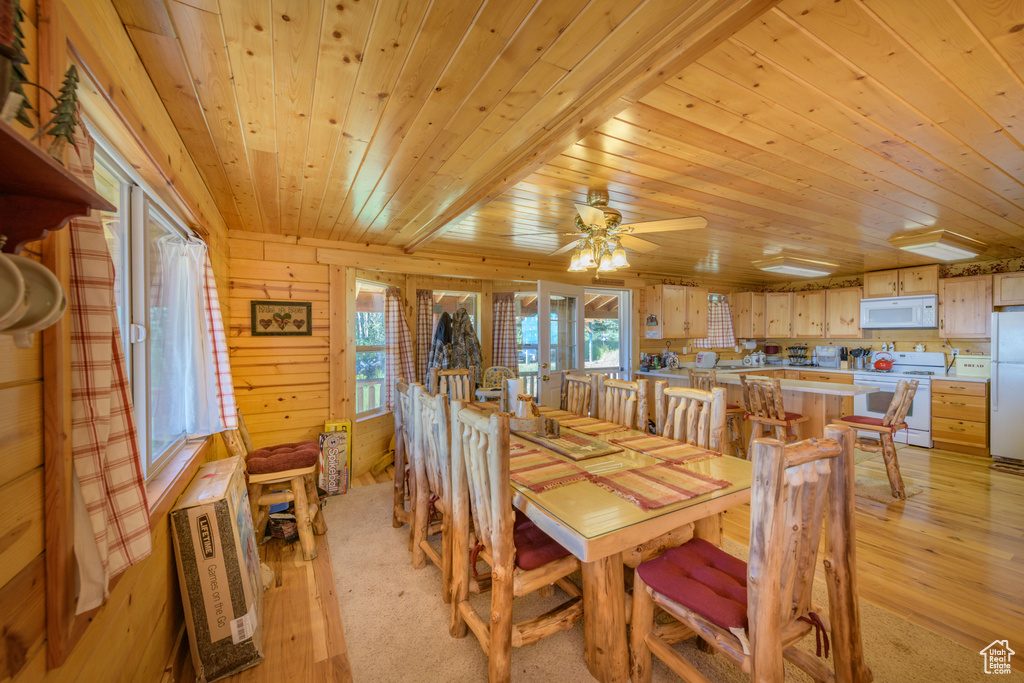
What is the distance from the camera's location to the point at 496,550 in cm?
148

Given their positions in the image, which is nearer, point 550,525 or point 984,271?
point 550,525

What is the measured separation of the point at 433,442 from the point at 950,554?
313cm

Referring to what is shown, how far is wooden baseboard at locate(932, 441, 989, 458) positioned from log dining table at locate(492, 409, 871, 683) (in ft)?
15.2

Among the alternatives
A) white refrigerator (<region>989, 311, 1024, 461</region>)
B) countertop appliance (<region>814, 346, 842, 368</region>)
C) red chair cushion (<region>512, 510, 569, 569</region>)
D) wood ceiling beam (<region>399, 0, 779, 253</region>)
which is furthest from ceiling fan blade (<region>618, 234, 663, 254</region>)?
countertop appliance (<region>814, 346, 842, 368</region>)

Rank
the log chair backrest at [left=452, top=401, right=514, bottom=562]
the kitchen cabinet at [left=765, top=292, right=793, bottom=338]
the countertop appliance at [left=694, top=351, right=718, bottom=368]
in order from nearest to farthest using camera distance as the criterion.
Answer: the log chair backrest at [left=452, top=401, right=514, bottom=562]
the countertop appliance at [left=694, top=351, right=718, bottom=368]
the kitchen cabinet at [left=765, top=292, right=793, bottom=338]

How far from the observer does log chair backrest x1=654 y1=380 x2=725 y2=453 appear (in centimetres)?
217

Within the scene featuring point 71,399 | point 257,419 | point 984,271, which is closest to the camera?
point 71,399

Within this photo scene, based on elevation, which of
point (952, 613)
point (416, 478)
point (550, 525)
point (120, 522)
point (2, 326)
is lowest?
point (952, 613)

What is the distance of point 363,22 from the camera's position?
114 centimetres

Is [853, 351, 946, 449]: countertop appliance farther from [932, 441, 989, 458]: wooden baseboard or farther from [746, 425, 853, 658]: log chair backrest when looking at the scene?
[746, 425, 853, 658]: log chair backrest

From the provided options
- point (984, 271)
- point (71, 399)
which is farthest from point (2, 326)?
point (984, 271)

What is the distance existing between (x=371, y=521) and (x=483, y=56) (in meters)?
2.93

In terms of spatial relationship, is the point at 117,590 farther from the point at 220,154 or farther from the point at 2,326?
the point at 220,154

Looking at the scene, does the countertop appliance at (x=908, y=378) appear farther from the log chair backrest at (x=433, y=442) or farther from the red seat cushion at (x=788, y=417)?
the log chair backrest at (x=433, y=442)
